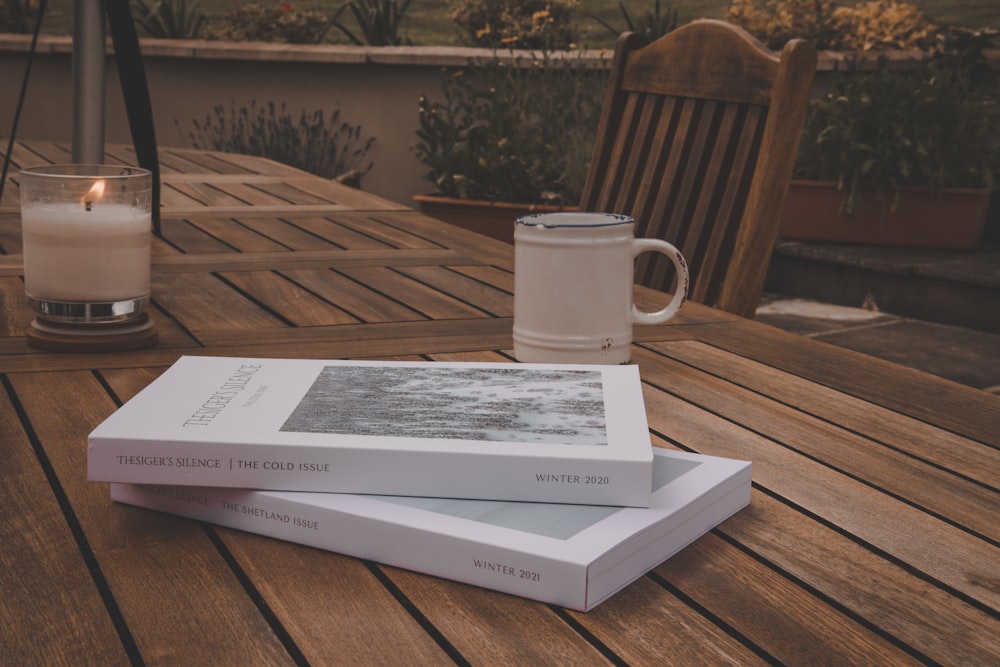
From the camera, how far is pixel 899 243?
3816mm

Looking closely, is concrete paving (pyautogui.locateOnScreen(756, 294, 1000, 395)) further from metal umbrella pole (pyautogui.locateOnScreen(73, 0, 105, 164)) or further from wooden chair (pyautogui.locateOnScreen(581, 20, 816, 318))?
metal umbrella pole (pyautogui.locateOnScreen(73, 0, 105, 164))

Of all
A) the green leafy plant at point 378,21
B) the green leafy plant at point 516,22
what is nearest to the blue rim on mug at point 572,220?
the green leafy plant at point 516,22

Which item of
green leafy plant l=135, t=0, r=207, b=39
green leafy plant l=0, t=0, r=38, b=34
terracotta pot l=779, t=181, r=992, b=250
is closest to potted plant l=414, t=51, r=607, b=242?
terracotta pot l=779, t=181, r=992, b=250

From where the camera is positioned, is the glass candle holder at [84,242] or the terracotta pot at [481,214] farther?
the terracotta pot at [481,214]

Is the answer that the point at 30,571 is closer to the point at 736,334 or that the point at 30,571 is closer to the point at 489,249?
the point at 736,334

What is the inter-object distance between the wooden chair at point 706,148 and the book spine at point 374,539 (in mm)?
901

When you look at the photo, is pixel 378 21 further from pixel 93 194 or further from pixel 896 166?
pixel 93 194

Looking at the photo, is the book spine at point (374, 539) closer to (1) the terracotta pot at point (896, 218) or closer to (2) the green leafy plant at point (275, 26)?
(1) the terracotta pot at point (896, 218)

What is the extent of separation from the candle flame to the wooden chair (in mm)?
782

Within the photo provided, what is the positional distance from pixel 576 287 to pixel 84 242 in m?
0.39

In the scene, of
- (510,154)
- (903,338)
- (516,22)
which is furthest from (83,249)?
(516,22)

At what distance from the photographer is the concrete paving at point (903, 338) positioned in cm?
278

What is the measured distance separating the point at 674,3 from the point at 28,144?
5193mm

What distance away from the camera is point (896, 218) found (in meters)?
3.81
